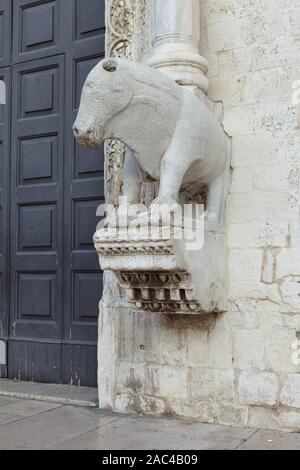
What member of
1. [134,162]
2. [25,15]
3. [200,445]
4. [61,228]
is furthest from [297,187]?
[25,15]

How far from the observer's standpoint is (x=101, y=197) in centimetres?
422

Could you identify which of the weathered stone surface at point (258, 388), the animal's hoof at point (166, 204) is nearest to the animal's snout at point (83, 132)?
the animal's hoof at point (166, 204)

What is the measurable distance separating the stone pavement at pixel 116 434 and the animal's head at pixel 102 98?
4.72 ft

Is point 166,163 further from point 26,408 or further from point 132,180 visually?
point 26,408

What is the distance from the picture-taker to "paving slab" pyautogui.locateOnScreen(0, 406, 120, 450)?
10.2 ft

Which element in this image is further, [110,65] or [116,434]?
[116,434]

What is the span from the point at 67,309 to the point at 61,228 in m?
0.55

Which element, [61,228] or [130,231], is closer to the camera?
[130,231]

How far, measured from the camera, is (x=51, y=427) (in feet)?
11.1

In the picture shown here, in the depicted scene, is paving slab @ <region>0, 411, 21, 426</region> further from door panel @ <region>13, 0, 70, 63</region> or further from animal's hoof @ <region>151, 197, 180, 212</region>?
door panel @ <region>13, 0, 70, 63</region>

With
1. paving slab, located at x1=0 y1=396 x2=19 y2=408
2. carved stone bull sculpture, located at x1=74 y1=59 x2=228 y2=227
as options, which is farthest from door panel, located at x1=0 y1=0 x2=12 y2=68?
paving slab, located at x1=0 y1=396 x2=19 y2=408

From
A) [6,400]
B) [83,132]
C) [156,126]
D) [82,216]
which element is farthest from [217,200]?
[6,400]

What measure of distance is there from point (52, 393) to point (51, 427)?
72 cm

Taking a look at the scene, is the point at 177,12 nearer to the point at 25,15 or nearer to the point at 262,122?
the point at 262,122
